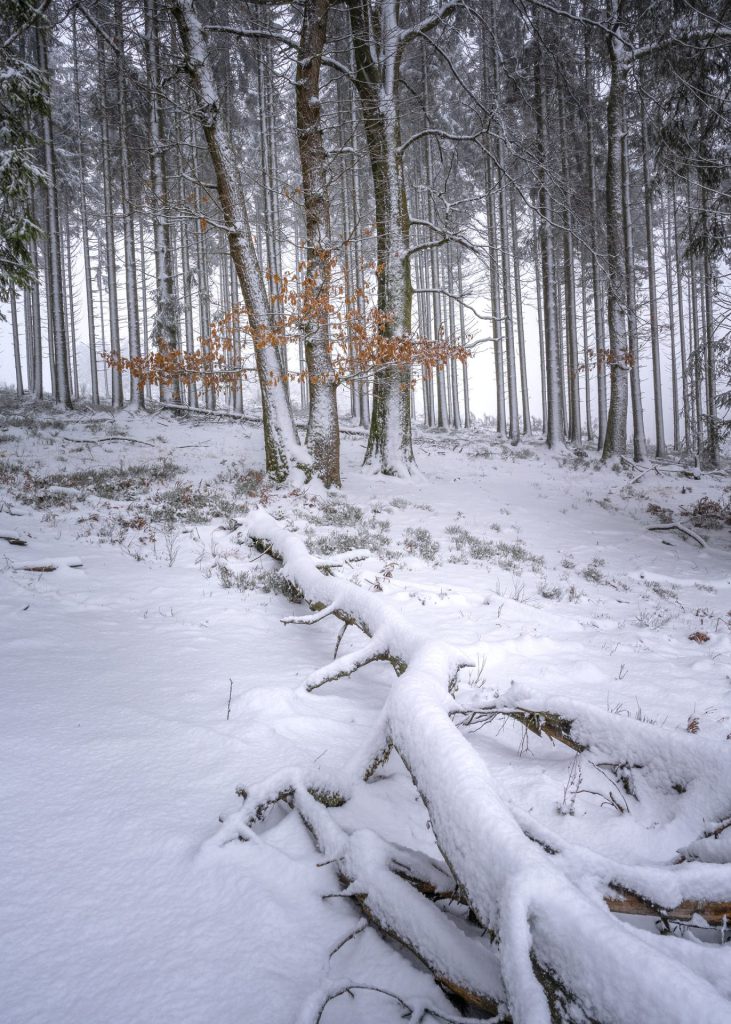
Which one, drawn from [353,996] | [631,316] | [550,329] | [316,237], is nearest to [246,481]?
[316,237]

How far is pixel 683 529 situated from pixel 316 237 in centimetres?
914

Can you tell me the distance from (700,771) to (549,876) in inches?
42.0

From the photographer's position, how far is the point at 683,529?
9227mm

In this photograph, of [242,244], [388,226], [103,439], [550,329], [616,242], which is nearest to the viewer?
[242,244]

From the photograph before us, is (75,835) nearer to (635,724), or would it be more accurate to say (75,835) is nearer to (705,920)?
(705,920)

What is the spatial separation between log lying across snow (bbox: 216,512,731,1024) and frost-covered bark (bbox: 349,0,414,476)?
9.55 meters

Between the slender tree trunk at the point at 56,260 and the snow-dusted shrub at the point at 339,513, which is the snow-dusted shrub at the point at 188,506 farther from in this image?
the slender tree trunk at the point at 56,260

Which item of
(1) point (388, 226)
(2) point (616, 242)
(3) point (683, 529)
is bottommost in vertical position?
(3) point (683, 529)

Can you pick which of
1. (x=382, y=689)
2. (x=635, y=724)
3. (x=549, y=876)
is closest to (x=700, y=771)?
(x=635, y=724)

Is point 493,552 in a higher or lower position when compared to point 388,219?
lower

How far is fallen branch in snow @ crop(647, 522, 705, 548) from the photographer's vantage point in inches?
349

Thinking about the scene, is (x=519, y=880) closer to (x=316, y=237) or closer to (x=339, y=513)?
(x=339, y=513)

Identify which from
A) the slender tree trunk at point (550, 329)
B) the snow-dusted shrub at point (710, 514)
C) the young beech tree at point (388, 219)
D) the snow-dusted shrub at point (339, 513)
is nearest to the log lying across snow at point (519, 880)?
the snow-dusted shrub at point (339, 513)

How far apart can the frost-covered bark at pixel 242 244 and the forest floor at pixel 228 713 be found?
216 centimetres
